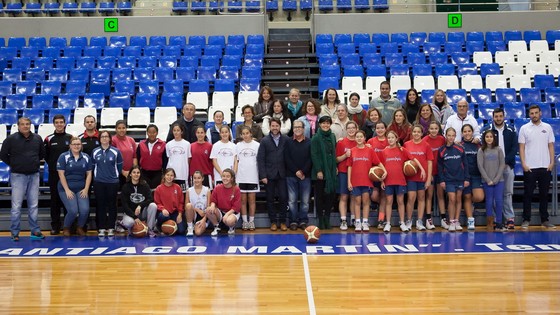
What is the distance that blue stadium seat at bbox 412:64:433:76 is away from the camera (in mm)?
14008

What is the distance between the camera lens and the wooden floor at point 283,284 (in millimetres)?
5520

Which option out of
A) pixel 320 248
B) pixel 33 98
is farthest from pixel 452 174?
pixel 33 98

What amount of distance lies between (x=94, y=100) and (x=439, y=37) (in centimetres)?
775

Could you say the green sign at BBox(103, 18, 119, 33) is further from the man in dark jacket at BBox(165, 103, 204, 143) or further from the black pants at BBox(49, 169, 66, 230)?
the black pants at BBox(49, 169, 66, 230)

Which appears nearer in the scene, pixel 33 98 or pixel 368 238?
pixel 368 238

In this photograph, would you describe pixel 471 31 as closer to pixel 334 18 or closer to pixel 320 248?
pixel 334 18

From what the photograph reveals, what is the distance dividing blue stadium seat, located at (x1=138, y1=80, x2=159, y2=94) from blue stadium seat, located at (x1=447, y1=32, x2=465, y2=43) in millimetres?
6746

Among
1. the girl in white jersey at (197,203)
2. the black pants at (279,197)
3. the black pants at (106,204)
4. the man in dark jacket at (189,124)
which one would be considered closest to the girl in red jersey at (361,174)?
the black pants at (279,197)

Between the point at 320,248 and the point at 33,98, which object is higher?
the point at 33,98

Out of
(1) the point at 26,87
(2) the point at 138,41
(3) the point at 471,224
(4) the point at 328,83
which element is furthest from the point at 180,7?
(3) the point at 471,224

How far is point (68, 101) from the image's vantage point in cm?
1295

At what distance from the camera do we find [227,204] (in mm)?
9383

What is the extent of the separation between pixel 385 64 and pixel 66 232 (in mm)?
7822

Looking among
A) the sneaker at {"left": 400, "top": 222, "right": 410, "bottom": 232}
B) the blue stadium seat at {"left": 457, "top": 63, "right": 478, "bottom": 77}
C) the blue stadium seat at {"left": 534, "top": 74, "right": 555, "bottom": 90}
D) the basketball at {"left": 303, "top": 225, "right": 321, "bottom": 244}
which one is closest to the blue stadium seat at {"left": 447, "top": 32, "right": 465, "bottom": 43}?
the blue stadium seat at {"left": 457, "top": 63, "right": 478, "bottom": 77}
